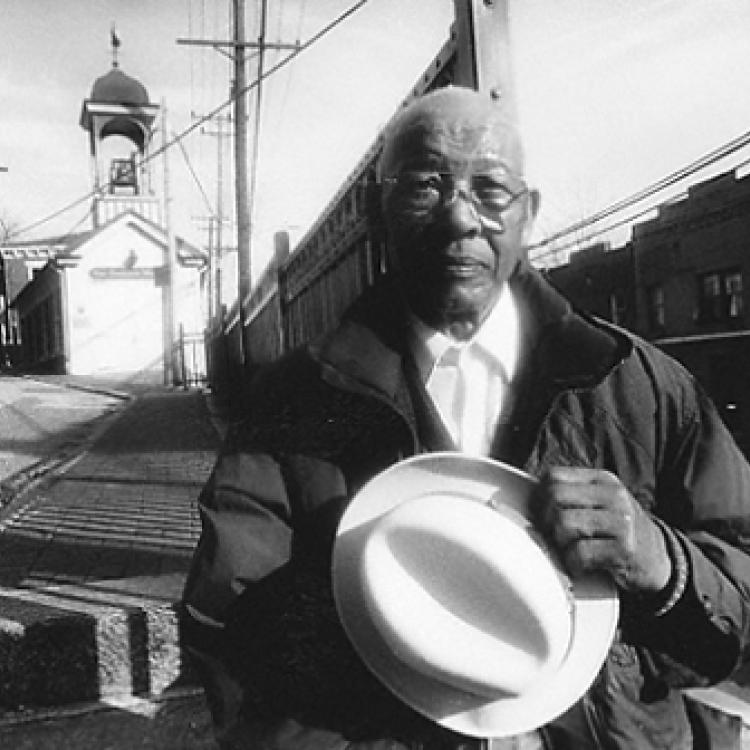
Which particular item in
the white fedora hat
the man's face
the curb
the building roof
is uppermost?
the building roof

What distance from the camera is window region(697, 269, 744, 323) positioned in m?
23.1

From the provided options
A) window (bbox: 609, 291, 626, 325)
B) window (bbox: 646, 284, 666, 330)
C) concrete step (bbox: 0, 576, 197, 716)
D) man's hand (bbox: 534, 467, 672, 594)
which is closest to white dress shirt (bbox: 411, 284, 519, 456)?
man's hand (bbox: 534, 467, 672, 594)

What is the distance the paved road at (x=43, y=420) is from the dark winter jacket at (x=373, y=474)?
8430 millimetres

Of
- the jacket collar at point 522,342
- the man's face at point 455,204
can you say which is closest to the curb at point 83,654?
the jacket collar at point 522,342

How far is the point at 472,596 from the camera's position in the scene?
1.27 meters

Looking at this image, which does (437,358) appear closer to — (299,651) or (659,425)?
(659,425)

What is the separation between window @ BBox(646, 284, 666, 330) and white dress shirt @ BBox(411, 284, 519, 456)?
26.3 metres

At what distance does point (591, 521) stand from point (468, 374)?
1.39 feet

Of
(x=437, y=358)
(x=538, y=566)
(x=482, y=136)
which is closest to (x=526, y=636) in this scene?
(x=538, y=566)

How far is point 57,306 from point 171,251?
12049 mm

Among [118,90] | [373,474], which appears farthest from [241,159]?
[118,90]

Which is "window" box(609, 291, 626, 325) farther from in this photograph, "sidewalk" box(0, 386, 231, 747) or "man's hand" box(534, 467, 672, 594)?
"man's hand" box(534, 467, 672, 594)

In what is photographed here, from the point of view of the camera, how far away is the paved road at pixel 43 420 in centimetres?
1136

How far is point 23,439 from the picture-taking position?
13.5 meters
